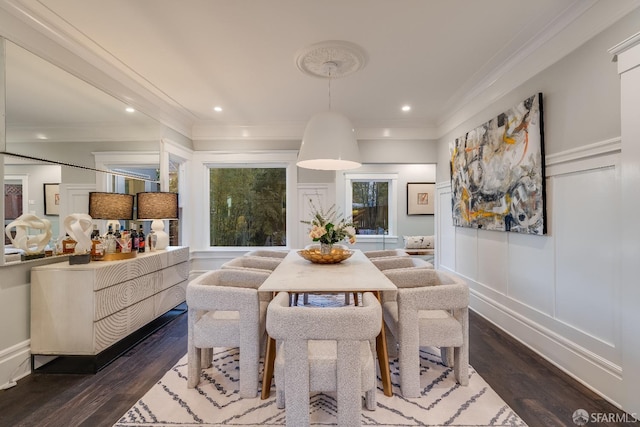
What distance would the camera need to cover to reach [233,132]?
4746 millimetres

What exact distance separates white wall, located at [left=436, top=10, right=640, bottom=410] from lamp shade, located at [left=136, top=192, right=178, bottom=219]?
367 cm

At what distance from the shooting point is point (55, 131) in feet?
7.97

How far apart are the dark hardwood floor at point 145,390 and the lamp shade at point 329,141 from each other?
6.52 ft

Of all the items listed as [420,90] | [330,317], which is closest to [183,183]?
[420,90]

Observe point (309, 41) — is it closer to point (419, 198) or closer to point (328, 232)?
point (328, 232)

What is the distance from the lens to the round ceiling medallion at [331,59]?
2.51m

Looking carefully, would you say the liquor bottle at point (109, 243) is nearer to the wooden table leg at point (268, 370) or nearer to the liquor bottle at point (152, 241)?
the liquor bottle at point (152, 241)

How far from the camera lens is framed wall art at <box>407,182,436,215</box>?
673 centimetres

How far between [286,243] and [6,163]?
336 centimetres

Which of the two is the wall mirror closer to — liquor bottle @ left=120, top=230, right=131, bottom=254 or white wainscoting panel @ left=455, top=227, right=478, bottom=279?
liquor bottle @ left=120, top=230, right=131, bottom=254

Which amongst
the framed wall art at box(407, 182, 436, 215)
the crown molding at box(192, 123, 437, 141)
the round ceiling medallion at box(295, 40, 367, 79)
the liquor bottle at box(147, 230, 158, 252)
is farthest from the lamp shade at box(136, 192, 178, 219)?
the framed wall art at box(407, 182, 436, 215)

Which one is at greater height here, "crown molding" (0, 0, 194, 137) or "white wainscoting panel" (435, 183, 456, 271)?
"crown molding" (0, 0, 194, 137)

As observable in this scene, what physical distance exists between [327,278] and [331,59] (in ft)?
6.36

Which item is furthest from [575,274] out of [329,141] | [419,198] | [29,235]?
[419,198]
